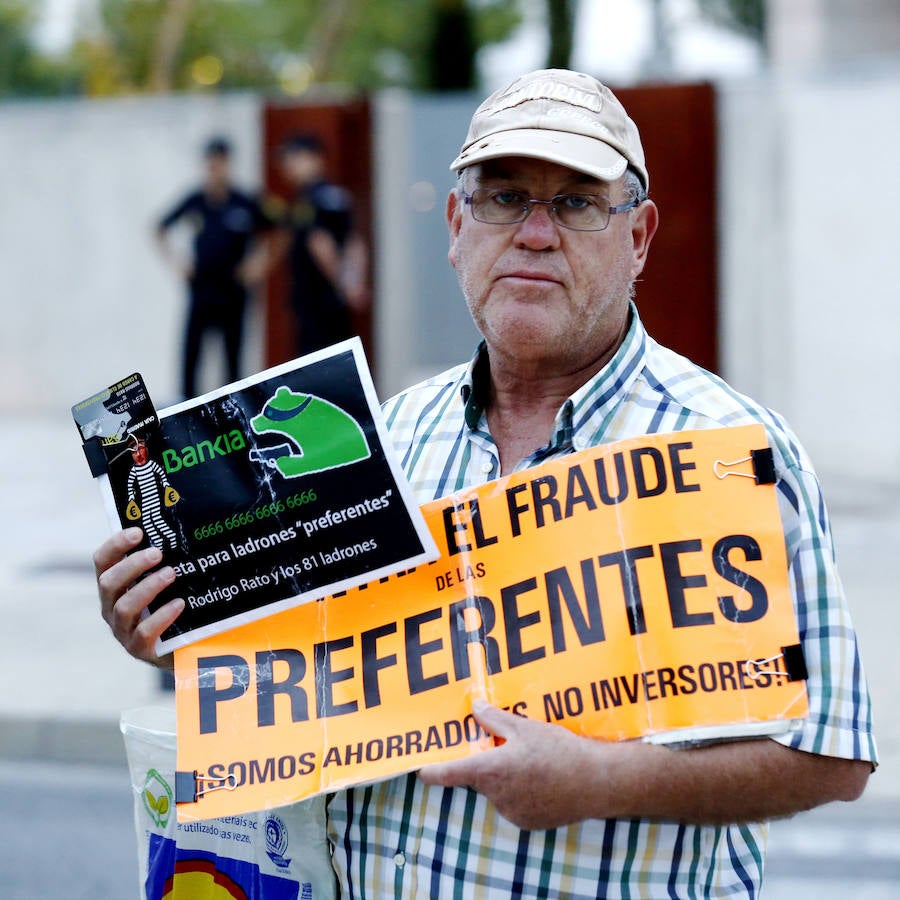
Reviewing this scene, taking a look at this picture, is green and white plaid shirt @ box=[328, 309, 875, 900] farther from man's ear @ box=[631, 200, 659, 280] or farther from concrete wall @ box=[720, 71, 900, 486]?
concrete wall @ box=[720, 71, 900, 486]

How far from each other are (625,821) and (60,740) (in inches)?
184

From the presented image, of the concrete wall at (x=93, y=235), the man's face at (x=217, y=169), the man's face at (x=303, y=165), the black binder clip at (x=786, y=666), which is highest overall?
the concrete wall at (x=93, y=235)

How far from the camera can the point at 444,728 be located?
189 cm

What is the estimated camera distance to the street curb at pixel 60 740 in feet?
19.7

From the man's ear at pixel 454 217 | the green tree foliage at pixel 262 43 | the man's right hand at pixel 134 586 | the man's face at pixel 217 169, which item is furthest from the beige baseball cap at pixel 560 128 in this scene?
the green tree foliage at pixel 262 43

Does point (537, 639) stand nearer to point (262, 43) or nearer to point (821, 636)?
point (821, 636)

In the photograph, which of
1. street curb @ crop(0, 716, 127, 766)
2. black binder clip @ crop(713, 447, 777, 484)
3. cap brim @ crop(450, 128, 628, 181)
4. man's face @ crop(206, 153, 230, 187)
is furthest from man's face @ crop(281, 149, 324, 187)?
black binder clip @ crop(713, 447, 777, 484)

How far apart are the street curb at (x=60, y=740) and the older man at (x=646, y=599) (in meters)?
4.11

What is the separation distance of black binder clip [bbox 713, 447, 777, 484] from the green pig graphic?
0.48 meters

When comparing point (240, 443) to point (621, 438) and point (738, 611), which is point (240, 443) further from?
point (738, 611)

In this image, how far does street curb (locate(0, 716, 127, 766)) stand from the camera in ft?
19.7

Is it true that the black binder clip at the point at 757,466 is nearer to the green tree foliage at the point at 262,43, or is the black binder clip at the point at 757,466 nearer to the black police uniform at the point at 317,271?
the black police uniform at the point at 317,271

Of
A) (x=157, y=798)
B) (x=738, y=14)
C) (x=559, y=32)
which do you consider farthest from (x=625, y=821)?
(x=738, y=14)

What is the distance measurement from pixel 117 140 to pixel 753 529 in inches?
529
